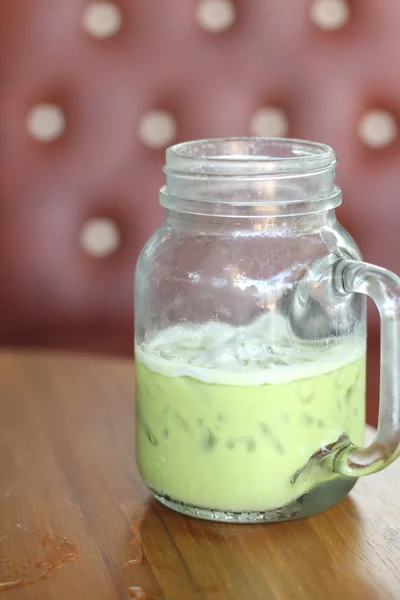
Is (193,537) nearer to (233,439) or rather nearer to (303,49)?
(233,439)

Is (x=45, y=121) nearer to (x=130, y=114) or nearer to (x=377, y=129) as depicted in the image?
(x=130, y=114)

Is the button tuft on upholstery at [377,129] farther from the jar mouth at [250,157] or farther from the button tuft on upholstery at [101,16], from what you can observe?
the jar mouth at [250,157]

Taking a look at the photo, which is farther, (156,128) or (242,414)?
(156,128)

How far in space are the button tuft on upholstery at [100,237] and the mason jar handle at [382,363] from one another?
27.2 inches

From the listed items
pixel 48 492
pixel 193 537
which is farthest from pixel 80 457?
pixel 193 537

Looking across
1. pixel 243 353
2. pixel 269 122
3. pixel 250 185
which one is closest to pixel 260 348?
pixel 243 353

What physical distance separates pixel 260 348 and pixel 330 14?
0.66 metres

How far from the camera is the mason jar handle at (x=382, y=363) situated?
0.60 m

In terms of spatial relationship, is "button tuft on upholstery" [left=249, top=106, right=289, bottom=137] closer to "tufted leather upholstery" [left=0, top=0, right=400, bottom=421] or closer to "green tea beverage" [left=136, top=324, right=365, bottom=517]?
"tufted leather upholstery" [left=0, top=0, right=400, bottom=421]

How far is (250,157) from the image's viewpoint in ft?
2.40

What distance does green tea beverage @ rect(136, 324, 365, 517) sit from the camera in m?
0.62

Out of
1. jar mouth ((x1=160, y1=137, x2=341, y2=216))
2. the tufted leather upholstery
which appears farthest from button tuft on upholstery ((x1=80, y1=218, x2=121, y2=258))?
jar mouth ((x1=160, y1=137, x2=341, y2=216))

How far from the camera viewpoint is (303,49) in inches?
45.9

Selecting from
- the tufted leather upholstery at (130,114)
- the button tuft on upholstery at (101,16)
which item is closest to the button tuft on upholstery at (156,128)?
the tufted leather upholstery at (130,114)
